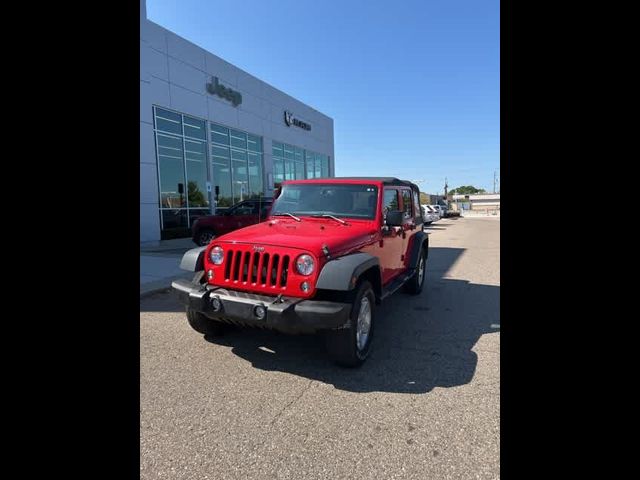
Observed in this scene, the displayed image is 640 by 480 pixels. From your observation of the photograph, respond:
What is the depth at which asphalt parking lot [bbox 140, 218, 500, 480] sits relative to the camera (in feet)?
7.45

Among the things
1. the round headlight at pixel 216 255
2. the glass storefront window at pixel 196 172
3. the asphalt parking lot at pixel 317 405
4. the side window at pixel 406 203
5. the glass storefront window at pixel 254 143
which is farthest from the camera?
the glass storefront window at pixel 254 143

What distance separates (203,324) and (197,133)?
48.8 ft

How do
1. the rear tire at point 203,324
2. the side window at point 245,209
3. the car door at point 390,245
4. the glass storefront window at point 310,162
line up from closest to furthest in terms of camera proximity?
the rear tire at point 203,324 → the car door at point 390,245 → the side window at point 245,209 → the glass storefront window at point 310,162

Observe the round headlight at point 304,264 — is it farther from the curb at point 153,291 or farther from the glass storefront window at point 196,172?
the glass storefront window at point 196,172

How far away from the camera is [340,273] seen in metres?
3.26

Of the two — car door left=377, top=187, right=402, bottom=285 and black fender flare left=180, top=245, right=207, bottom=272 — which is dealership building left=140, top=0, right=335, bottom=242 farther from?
car door left=377, top=187, right=402, bottom=285

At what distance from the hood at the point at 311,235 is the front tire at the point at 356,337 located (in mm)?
490

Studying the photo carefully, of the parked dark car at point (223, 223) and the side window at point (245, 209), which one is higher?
the side window at point (245, 209)

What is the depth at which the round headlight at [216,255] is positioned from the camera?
3756 millimetres

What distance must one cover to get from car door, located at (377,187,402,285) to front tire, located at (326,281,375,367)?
881 millimetres

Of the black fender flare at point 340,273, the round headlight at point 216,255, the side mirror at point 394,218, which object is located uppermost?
the side mirror at point 394,218

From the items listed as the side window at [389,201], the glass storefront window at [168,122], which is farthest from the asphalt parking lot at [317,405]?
the glass storefront window at [168,122]

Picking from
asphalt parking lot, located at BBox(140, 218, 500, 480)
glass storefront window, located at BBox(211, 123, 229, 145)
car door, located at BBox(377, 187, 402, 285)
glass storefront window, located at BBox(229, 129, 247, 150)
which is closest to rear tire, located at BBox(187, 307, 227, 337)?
asphalt parking lot, located at BBox(140, 218, 500, 480)
